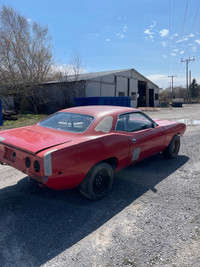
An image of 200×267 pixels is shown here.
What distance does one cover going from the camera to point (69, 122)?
357 centimetres

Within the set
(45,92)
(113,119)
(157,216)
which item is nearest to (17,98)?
(45,92)

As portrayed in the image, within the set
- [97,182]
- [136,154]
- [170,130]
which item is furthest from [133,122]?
[97,182]

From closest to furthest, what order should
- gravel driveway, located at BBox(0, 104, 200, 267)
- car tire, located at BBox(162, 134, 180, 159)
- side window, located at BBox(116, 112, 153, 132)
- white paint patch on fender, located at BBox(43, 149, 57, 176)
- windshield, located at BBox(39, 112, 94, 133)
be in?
gravel driveway, located at BBox(0, 104, 200, 267), white paint patch on fender, located at BBox(43, 149, 57, 176), windshield, located at BBox(39, 112, 94, 133), side window, located at BBox(116, 112, 153, 132), car tire, located at BBox(162, 134, 180, 159)

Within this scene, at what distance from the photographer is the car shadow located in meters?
2.11

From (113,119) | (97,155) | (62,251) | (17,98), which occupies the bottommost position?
(62,251)

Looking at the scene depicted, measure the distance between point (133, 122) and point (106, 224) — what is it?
2118 millimetres

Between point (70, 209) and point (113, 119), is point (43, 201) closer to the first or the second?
point (70, 209)

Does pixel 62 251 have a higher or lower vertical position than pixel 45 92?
lower

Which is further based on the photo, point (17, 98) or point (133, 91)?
point (133, 91)

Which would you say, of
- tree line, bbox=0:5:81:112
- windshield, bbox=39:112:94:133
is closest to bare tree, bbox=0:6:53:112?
tree line, bbox=0:5:81:112

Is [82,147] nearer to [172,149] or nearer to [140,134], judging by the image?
[140,134]

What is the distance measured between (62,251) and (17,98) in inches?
767

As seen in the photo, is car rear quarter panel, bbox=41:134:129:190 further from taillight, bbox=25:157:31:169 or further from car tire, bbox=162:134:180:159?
car tire, bbox=162:134:180:159

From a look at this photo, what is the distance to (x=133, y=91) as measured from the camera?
1013 inches
